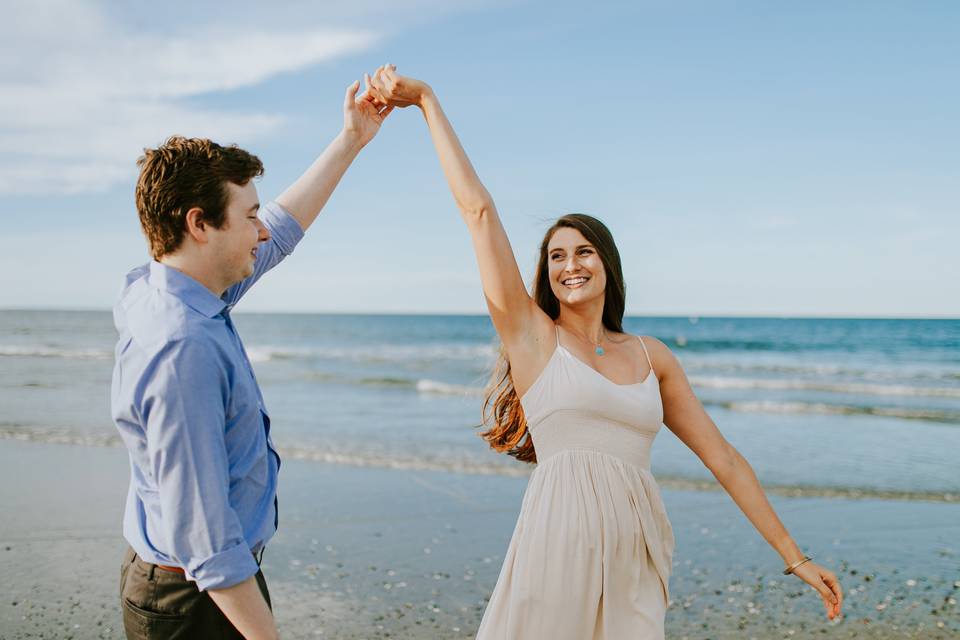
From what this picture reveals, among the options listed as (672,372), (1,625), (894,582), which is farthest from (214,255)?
(894,582)

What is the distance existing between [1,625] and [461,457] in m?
6.32

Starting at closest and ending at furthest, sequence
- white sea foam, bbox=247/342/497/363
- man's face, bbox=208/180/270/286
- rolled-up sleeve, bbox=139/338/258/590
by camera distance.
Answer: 1. rolled-up sleeve, bbox=139/338/258/590
2. man's face, bbox=208/180/270/286
3. white sea foam, bbox=247/342/497/363

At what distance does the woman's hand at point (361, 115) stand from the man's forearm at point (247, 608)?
179 cm

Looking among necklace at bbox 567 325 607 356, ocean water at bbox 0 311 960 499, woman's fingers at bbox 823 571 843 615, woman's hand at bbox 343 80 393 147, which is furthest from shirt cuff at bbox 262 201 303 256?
woman's fingers at bbox 823 571 843 615

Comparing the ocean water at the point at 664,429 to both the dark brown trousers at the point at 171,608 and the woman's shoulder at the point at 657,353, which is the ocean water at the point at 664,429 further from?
the dark brown trousers at the point at 171,608

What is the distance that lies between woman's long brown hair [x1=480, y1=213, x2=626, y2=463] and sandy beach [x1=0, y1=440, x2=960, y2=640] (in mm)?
2364

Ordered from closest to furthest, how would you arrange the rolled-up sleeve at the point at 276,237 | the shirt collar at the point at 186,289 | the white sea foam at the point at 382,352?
the shirt collar at the point at 186,289
the rolled-up sleeve at the point at 276,237
the white sea foam at the point at 382,352

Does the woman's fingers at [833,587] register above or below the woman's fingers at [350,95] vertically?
below

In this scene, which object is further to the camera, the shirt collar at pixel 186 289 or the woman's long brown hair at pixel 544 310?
the woman's long brown hair at pixel 544 310

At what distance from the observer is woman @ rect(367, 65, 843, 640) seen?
9.11ft

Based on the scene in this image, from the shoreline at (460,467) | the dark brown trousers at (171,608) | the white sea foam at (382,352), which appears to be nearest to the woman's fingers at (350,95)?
the dark brown trousers at (171,608)

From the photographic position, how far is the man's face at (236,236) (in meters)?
2.03

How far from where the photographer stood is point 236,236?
80.8 inches

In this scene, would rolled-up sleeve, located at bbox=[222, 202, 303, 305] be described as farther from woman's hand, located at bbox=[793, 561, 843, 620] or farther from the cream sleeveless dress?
woman's hand, located at bbox=[793, 561, 843, 620]
